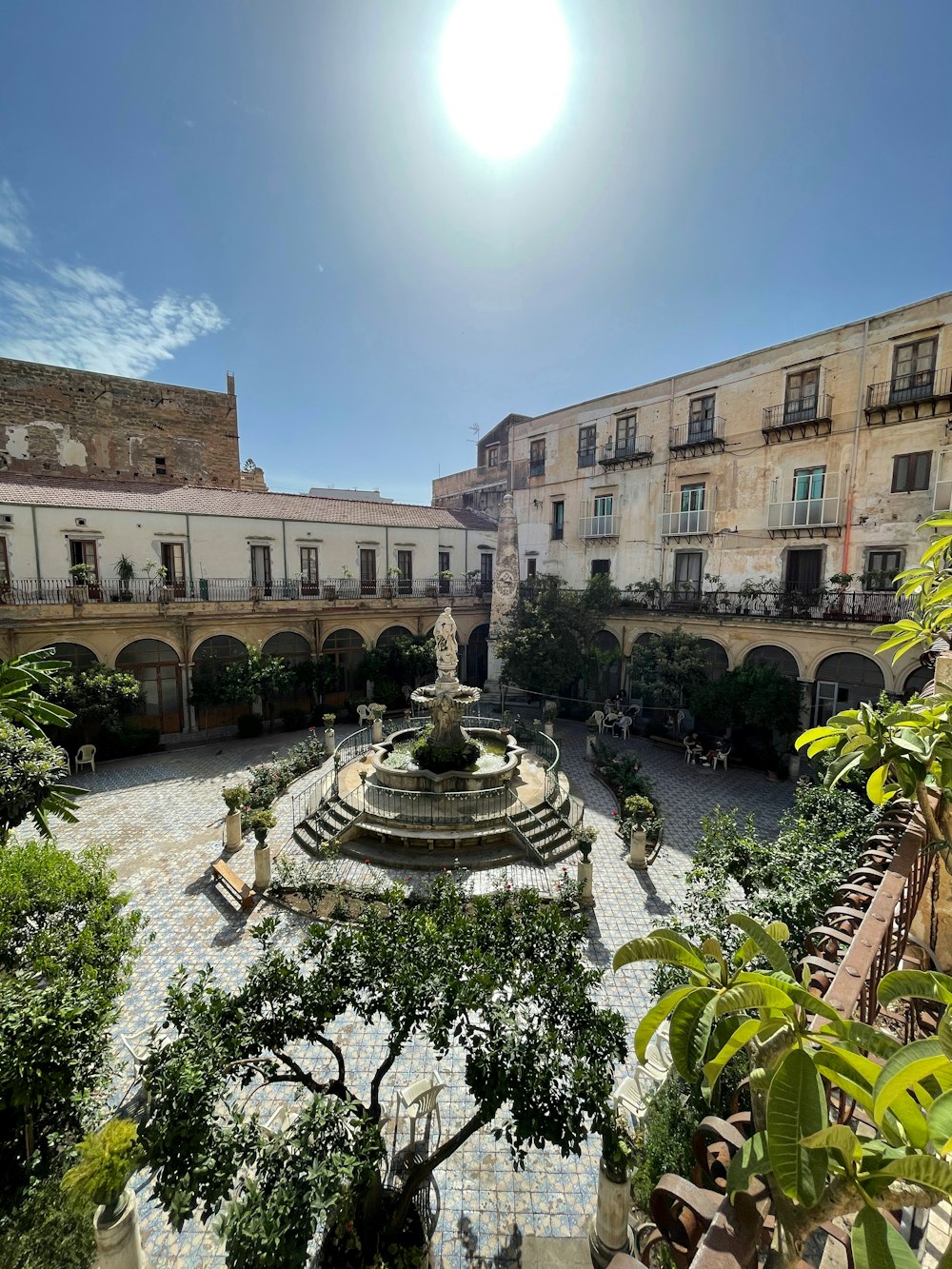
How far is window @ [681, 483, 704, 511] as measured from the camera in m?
22.8

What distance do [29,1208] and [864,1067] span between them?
6960 mm

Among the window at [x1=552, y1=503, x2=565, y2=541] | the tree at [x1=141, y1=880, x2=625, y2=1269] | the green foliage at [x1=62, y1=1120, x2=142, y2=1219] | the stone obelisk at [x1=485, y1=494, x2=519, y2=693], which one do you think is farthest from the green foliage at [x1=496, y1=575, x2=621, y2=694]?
the green foliage at [x1=62, y1=1120, x2=142, y2=1219]

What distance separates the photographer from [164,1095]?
Answer: 4.00 meters

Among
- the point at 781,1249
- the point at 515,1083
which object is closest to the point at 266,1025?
the point at 515,1083

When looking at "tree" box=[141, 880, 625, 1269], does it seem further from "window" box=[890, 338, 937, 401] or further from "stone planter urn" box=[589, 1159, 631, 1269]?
"window" box=[890, 338, 937, 401]

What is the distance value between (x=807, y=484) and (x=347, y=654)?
19454mm

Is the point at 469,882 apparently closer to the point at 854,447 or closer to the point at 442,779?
the point at 442,779

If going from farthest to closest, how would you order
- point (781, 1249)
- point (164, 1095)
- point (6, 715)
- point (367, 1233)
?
point (6, 715) → point (367, 1233) → point (164, 1095) → point (781, 1249)

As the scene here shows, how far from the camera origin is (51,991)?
4.96m

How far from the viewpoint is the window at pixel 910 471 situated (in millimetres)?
17172

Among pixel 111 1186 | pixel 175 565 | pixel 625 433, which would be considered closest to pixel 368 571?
Answer: pixel 175 565

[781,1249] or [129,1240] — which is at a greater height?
[781,1249]

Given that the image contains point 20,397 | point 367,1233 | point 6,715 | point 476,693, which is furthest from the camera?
point 20,397

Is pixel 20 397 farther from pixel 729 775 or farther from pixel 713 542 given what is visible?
pixel 729 775
